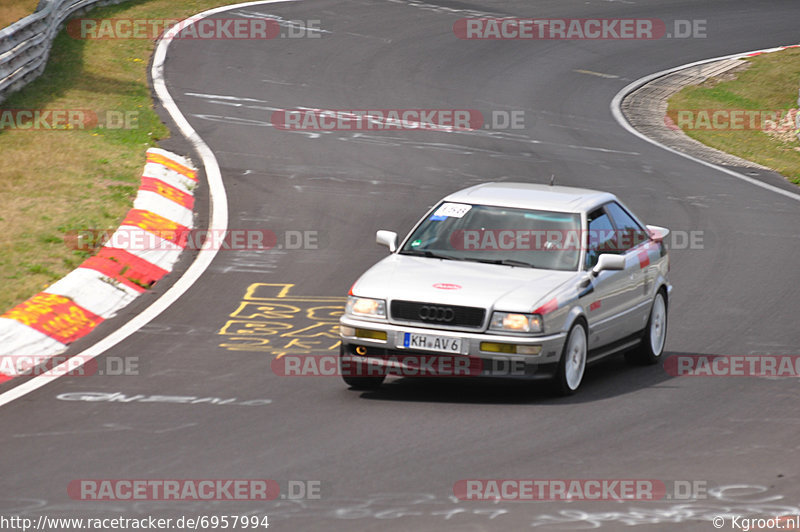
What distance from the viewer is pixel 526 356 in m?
9.32

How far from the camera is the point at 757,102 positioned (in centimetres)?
2878

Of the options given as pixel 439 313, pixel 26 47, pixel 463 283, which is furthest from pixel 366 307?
pixel 26 47

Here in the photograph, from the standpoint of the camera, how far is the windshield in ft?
33.8

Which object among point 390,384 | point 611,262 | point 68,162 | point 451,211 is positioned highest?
point 68,162

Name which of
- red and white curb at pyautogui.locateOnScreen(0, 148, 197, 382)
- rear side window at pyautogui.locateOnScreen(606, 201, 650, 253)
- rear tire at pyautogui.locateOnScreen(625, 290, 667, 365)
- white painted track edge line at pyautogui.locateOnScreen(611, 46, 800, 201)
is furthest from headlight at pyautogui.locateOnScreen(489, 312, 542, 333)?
white painted track edge line at pyautogui.locateOnScreen(611, 46, 800, 201)

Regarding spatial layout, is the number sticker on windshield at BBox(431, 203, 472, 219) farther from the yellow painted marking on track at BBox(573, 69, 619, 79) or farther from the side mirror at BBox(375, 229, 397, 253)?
the yellow painted marking on track at BBox(573, 69, 619, 79)

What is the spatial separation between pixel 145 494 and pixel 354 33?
82.5 ft

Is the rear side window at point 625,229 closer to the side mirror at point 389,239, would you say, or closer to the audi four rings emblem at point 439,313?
the side mirror at point 389,239

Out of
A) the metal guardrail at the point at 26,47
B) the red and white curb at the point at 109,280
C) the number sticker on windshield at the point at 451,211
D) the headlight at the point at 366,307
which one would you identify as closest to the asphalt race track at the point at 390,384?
the red and white curb at the point at 109,280

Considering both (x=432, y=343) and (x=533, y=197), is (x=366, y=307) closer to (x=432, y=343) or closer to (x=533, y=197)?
(x=432, y=343)

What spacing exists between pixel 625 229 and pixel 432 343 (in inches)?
111

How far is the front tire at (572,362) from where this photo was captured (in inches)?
377

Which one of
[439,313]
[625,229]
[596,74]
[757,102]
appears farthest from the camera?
[596,74]

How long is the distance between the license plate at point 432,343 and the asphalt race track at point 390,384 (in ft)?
1.11
